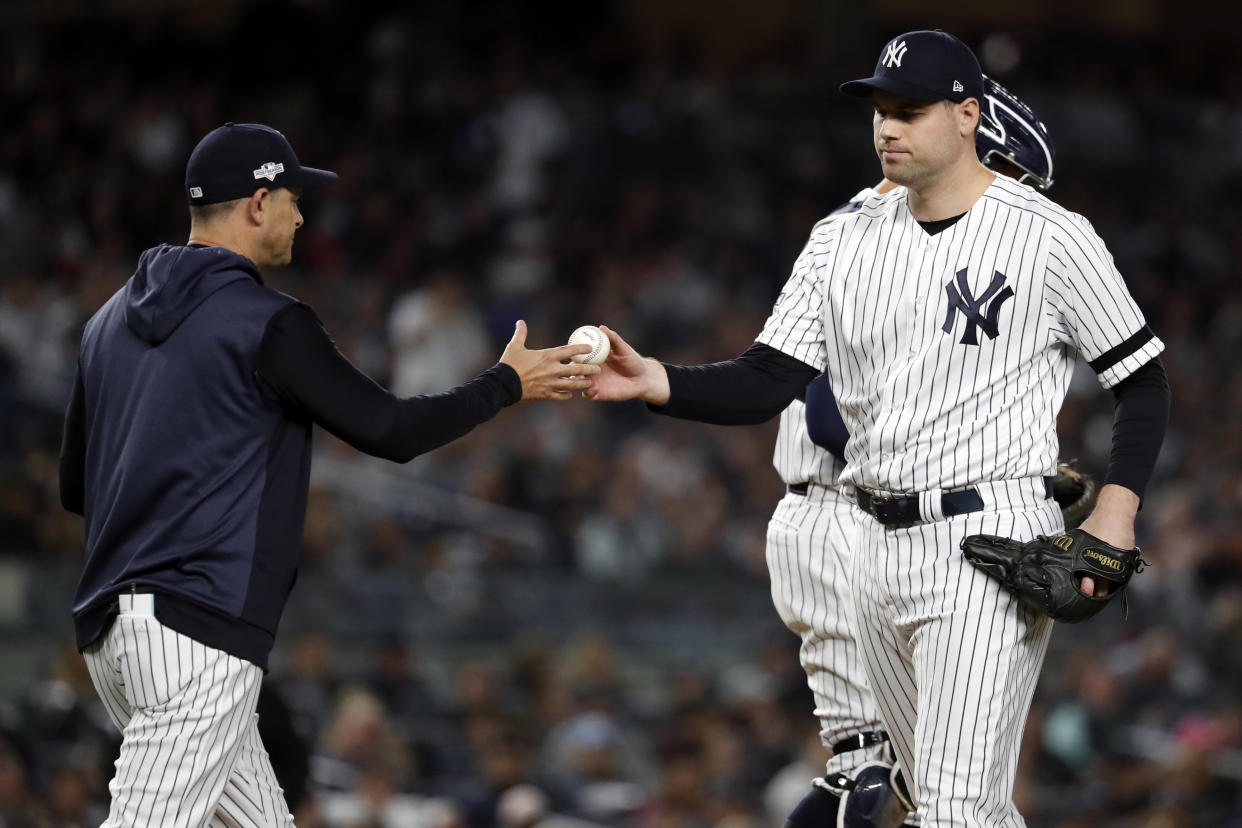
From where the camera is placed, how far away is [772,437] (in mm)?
10930

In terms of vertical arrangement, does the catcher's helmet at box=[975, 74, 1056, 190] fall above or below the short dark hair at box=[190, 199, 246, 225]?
above

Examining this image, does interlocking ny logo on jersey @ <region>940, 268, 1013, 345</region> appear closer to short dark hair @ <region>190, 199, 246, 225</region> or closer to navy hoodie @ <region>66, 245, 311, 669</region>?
navy hoodie @ <region>66, 245, 311, 669</region>

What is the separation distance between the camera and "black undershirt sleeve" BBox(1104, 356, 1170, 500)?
3.39 meters

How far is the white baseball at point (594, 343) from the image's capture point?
362 centimetres

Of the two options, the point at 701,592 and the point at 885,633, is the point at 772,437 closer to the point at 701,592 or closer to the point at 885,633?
the point at 701,592

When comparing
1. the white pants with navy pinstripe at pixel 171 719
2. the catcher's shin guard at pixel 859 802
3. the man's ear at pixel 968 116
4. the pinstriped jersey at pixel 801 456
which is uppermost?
the man's ear at pixel 968 116

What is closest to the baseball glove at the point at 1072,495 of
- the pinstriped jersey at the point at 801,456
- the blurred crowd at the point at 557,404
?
the pinstriped jersey at the point at 801,456

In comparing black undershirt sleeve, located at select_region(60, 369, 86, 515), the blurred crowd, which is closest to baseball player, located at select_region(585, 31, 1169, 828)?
black undershirt sleeve, located at select_region(60, 369, 86, 515)

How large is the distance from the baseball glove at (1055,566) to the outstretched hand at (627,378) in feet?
2.36

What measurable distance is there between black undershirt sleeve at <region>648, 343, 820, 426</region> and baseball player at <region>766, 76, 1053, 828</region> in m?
0.34

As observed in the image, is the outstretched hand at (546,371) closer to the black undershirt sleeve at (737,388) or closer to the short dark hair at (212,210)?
the black undershirt sleeve at (737,388)

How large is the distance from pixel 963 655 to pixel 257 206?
166cm

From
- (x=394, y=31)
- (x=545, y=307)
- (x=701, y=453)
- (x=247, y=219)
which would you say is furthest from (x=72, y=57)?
(x=247, y=219)

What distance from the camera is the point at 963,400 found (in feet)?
11.0
